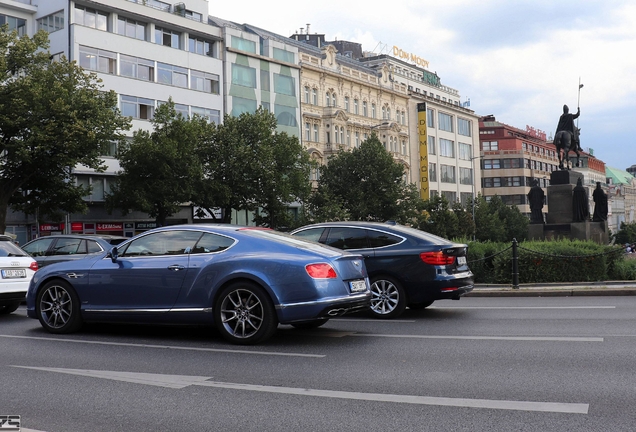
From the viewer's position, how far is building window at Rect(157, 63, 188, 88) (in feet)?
161

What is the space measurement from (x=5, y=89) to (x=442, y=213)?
44.2 m

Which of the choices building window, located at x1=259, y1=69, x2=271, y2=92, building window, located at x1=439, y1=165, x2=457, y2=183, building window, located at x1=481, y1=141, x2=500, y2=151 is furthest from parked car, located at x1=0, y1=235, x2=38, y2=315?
building window, located at x1=481, y1=141, x2=500, y2=151

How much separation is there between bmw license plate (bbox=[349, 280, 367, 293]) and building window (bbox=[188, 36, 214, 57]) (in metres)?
46.1

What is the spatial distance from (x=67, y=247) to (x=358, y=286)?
32.3 feet

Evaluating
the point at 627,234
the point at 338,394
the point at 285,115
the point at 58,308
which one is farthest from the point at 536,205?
the point at 627,234

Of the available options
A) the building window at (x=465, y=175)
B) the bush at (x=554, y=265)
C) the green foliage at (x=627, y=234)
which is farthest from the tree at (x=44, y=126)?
the green foliage at (x=627, y=234)

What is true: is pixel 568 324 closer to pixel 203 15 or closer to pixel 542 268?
pixel 542 268

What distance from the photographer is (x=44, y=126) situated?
103 feet

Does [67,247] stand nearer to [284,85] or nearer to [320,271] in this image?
[320,271]

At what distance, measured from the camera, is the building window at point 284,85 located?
5931 cm

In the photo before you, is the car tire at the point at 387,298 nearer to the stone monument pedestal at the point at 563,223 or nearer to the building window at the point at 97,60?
the stone monument pedestal at the point at 563,223

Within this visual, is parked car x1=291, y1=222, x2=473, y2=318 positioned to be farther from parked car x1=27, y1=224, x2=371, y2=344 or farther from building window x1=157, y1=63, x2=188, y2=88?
building window x1=157, y1=63, x2=188, y2=88

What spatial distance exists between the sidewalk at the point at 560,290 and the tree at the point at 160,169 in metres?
25.9

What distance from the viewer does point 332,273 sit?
8.52m
